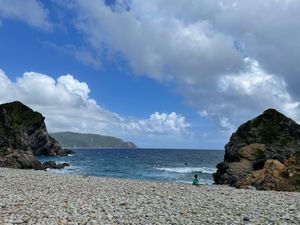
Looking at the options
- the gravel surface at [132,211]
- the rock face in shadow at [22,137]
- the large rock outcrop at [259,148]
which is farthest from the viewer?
the rock face in shadow at [22,137]

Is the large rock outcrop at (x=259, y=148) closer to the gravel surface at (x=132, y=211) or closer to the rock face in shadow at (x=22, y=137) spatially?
the gravel surface at (x=132, y=211)

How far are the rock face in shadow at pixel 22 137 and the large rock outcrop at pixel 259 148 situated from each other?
45.7m

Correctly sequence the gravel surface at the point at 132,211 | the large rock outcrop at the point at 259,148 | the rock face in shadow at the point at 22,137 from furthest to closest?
1. the rock face in shadow at the point at 22,137
2. the large rock outcrop at the point at 259,148
3. the gravel surface at the point at 132,211

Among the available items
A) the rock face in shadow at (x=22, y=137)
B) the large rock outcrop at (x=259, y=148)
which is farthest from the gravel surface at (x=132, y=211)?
the rock face in shadow at (x=22, y=137)

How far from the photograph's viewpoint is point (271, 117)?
79188mm

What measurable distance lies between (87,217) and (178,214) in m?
4.99

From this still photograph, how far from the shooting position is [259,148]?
6931cm

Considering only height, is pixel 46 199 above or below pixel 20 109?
below

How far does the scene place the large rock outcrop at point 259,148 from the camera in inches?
2436

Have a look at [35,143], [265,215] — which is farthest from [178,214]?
[35,143]

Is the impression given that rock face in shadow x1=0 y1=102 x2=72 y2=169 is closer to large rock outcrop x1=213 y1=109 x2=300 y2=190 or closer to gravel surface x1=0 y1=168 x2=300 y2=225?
large rock outcrop x1=213 y1=109 x2=300 y2=190

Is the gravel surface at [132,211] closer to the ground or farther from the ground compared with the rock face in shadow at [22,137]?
closer to the ground

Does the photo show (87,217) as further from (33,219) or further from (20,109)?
(20,109)

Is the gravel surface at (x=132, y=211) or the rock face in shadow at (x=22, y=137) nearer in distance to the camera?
the gravel surface at (x=132, y=211)
